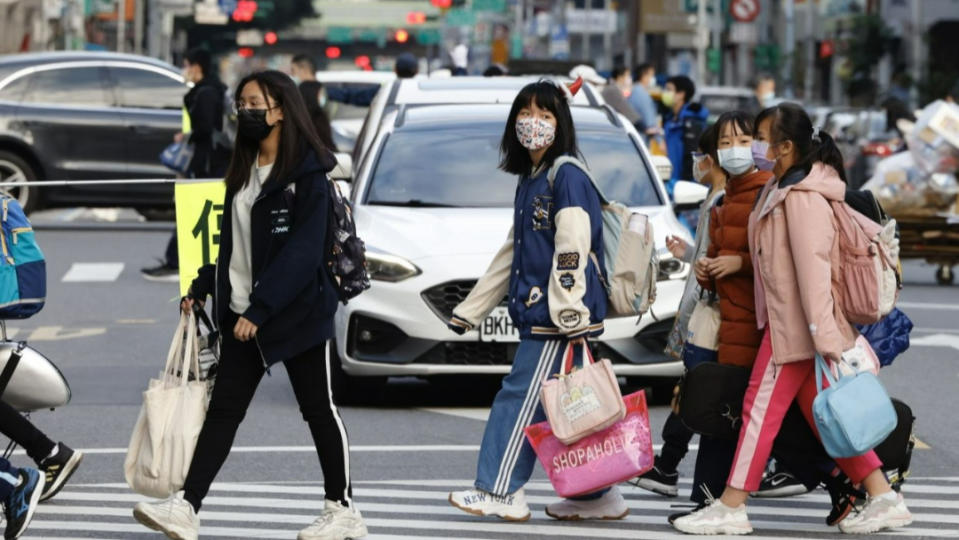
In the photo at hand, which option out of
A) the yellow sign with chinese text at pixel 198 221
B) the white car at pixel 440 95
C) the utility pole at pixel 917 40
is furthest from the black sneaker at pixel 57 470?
the utility pole at pixel 917 40

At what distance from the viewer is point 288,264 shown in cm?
734

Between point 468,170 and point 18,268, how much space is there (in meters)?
4.73

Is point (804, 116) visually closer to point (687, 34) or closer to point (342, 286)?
point (342, 286)

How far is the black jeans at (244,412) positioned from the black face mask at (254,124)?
613 mm

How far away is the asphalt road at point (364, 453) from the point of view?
322 inches

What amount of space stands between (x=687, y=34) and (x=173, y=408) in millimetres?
78257

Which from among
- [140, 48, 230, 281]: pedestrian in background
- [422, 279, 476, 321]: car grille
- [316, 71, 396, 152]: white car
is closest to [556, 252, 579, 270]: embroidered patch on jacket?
[422, 279, 476, 321]: car grille

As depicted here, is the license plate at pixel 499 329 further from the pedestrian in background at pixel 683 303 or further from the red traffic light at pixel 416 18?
the red traffic light at pixel 416 18

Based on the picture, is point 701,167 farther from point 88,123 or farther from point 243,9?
point 243,9

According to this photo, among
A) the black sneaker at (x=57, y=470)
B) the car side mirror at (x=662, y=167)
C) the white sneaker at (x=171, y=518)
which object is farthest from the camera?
the car side mirror at (x=662, y=167)

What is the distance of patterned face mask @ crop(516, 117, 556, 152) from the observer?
805cm

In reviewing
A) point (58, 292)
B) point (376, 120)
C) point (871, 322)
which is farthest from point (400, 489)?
point (58, 292)

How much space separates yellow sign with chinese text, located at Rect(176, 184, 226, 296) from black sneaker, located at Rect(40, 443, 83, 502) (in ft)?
3.02

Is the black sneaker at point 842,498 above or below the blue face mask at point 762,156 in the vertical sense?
below
